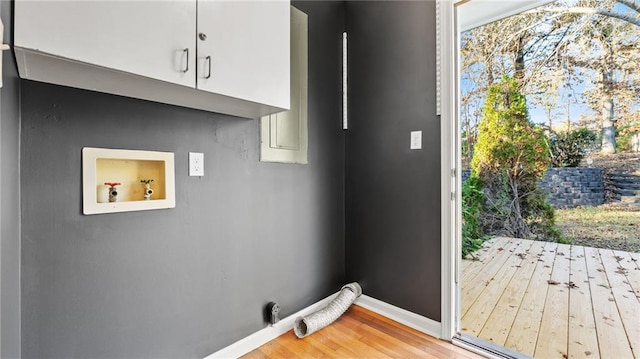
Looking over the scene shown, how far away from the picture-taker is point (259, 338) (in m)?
1.72

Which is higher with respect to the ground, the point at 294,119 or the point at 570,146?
the point at 294,119

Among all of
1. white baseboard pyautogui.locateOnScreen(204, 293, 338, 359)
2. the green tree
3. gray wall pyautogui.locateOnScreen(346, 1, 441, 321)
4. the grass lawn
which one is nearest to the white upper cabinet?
gray wall pyautogui.locateOnScreen(346, 1, 441, 321)

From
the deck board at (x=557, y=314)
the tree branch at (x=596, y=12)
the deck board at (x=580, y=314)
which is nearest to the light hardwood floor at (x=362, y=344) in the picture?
the deck board at (x=557, y=314)

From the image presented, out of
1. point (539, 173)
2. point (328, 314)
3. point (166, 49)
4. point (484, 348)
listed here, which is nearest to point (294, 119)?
point (166, 49)

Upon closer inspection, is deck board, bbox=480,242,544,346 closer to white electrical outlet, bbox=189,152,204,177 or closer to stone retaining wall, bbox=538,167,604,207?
stone retaining wall, bbox=538,167,604,207

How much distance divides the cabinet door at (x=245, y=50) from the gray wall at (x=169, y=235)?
36 cm

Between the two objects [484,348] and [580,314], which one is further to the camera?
[580,314]

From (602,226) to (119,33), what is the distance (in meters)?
2.58

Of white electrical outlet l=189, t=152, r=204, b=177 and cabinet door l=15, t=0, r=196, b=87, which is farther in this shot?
white electrical outlet l=189, t=152, r=204, b=177

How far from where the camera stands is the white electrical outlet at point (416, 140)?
191 cm

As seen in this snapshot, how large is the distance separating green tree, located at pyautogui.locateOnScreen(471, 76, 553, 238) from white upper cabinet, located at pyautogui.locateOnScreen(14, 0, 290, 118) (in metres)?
1.56

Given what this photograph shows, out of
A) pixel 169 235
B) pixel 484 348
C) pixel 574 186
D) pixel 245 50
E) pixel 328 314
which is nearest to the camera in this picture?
pixel 245 50

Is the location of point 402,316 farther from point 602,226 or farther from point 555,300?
point 602,226

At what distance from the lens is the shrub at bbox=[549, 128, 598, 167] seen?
1.75 meters
